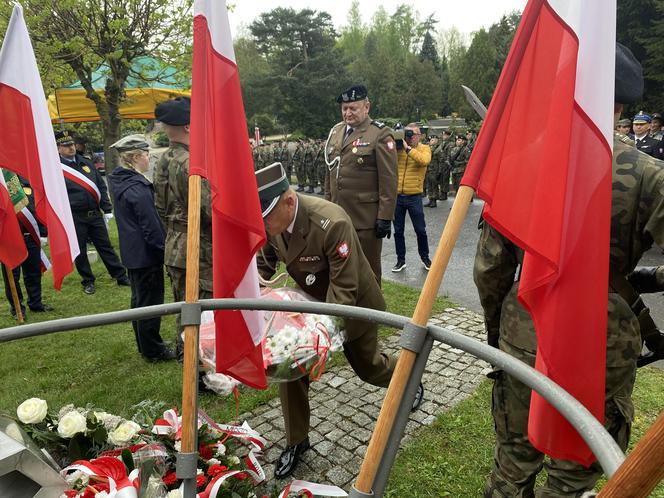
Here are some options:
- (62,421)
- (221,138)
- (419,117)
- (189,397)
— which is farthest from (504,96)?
(419,117)

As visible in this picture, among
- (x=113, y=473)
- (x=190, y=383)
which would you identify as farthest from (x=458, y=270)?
(x=190, y=383)

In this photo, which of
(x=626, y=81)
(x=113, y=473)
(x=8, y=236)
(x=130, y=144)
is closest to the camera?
(x=113, y=473)

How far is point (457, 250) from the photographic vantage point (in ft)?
27.0

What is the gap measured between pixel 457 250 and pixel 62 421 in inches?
274

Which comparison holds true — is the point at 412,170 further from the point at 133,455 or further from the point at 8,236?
the point at 133,455

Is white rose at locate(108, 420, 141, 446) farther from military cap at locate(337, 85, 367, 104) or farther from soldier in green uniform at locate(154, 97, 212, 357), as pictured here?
military cap at locate(337, 85, 367, 104)

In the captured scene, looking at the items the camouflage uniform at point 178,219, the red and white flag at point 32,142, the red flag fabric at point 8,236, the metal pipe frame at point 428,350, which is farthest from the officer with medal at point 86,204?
the metal pipe frame at point 428,350

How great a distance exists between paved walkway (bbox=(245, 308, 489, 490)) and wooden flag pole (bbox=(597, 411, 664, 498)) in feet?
8.27

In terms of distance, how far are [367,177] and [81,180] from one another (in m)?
3.76

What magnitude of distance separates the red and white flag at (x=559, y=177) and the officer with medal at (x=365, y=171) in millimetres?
4099

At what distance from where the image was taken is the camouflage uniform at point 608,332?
5.76ft

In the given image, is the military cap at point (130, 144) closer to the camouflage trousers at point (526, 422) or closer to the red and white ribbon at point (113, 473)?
the red and white ribbon at point (113, 473)

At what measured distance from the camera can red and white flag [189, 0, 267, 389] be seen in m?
1.63

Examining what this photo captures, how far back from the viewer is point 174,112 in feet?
12.9
